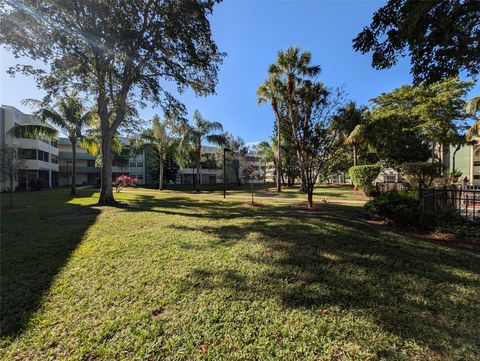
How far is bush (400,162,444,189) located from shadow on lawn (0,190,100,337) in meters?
15.4

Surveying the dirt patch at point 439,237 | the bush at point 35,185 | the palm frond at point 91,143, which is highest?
the palm frond at point 91,143

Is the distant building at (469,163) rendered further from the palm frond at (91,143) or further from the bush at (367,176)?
the palm frond at (91,143)

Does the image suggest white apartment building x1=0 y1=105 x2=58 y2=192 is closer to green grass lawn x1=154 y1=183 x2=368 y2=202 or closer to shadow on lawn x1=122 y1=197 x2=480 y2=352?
green grass lawn x1=154 y1=183 x2=368 y2=202

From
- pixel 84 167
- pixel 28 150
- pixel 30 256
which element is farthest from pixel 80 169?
pixel 30 256

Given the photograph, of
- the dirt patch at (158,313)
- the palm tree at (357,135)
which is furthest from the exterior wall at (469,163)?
the dirt patch at (158,313)

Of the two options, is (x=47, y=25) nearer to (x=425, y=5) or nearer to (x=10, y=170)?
(x=10, y=170)

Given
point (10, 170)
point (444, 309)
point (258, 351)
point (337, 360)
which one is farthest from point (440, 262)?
point (10, 170)

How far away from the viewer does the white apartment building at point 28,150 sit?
2195 cm

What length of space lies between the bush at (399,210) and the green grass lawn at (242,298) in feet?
4.52

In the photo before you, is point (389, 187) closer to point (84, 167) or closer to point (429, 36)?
point (429, 36)

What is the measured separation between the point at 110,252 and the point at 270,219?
16.2ft

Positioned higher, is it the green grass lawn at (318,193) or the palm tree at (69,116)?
the palm tree at (69,116)

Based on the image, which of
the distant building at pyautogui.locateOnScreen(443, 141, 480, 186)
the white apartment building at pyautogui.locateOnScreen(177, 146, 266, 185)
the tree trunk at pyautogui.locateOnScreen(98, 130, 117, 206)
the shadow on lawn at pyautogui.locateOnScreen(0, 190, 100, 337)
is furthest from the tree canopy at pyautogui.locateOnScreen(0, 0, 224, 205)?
the distant building at pyautogui.locateOnScreen(443, 141, 480, 186)

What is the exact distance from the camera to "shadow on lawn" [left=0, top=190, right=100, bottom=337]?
3246 millimetres
